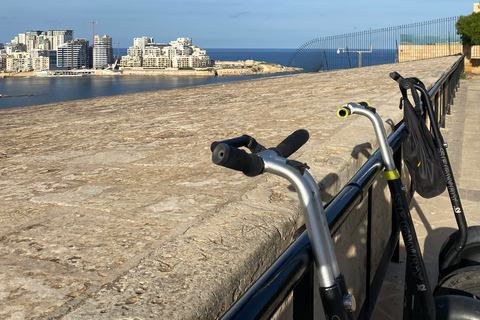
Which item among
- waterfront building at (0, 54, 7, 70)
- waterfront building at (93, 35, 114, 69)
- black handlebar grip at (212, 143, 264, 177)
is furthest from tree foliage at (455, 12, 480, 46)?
waterfront building at (93, 35, 114, 69)

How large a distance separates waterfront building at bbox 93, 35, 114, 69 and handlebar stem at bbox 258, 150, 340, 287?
160393 millimetres

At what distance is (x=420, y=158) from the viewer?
8.50 feet

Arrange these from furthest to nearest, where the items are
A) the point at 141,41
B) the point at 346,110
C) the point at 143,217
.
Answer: the point at 141,41 → the point at 143,217 → the point at 346,110

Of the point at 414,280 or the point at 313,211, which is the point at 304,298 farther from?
the point at 414,280

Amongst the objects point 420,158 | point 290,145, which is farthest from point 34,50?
point 290,145

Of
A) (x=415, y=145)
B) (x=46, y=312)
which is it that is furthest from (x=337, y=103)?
(x=46, y=312)

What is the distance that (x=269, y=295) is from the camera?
3.19 ft

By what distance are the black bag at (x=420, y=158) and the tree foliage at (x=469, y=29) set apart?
21988 millimetres

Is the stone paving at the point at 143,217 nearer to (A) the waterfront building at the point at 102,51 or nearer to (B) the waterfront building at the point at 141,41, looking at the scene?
(A) the waterfront building at the point at 102,51

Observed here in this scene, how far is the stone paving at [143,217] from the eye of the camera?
4.13ft

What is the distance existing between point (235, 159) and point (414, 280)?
1.43 meters

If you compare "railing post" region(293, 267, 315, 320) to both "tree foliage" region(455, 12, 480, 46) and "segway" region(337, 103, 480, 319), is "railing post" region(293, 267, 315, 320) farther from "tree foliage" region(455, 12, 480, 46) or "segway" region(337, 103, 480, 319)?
"tree foliage" region(455, 12, 480, 46)

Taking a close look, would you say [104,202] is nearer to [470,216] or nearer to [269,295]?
[269,295]

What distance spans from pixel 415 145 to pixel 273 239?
1.32m
